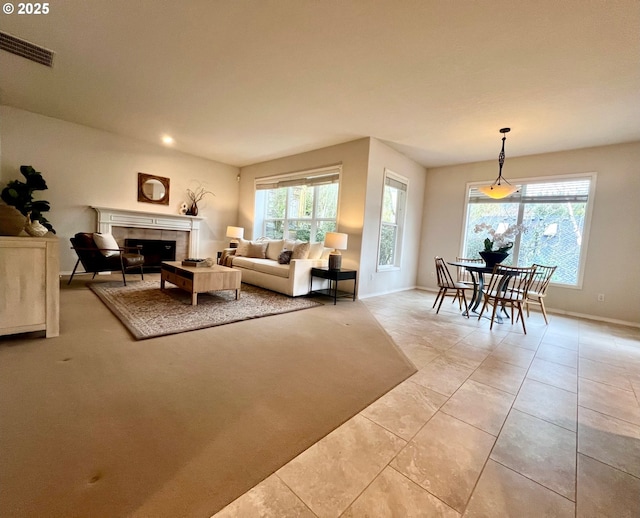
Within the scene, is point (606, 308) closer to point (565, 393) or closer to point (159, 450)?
point (565, 393)

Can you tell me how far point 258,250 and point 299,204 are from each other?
4.40 ft

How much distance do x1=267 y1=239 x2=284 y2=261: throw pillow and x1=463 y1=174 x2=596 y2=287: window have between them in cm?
401

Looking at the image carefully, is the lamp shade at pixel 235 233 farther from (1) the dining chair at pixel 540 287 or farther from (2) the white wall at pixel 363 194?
(1) the dining chair at pixel 540 287

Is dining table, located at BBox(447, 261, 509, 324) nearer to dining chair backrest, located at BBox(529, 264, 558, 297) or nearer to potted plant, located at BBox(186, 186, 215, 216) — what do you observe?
dining chair backrest, located at BBox(529, 264, 558, 297)

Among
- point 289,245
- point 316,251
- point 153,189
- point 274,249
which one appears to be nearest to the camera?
point 316,251

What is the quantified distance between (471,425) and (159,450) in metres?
1.59

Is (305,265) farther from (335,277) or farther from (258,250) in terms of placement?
(258,250)

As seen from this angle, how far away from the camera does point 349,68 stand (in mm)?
2666

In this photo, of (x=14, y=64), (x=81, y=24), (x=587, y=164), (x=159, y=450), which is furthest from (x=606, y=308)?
(x=14, y=64)

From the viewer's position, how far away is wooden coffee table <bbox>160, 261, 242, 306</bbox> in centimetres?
349

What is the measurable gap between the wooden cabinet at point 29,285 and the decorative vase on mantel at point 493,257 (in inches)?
184

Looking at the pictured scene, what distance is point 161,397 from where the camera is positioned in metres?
1.62

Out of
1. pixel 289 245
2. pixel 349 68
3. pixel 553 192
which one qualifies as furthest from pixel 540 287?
pixel 289 245

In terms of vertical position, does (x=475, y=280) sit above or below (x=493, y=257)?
below
